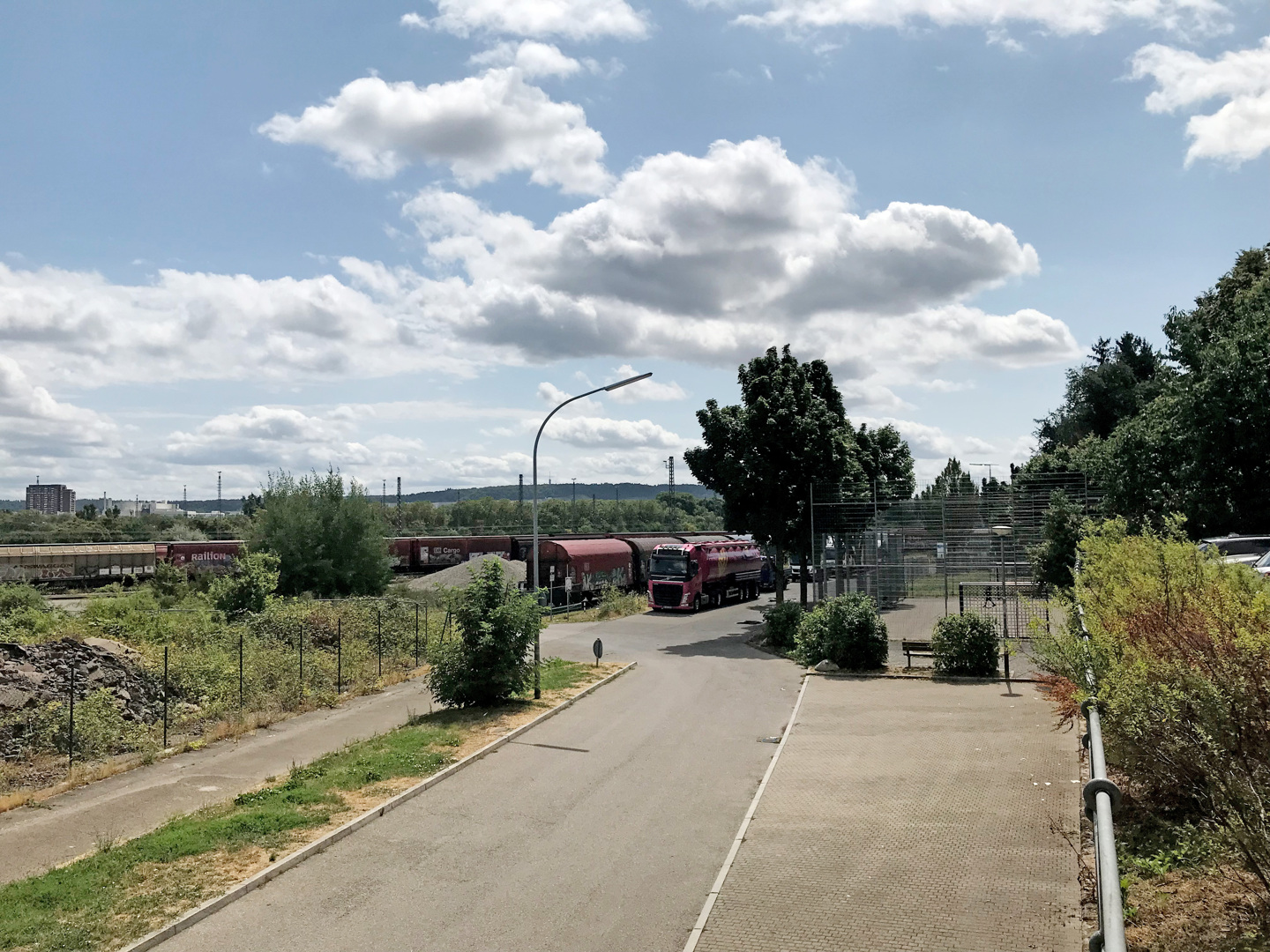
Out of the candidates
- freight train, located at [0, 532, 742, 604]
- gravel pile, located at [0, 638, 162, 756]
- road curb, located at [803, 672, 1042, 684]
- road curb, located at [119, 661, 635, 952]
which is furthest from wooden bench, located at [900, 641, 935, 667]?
freight train, located at [0, 532, 742, 604]

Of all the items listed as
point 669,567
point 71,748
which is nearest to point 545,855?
point 71,748

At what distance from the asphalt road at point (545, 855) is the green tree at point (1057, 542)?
21.0m

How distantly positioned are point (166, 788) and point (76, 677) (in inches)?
238

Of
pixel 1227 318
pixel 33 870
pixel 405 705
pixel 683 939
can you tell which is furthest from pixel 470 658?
pixel 1227 318

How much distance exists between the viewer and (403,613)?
31.4 m

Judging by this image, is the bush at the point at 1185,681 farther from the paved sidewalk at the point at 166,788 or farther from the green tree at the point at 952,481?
the green tree at the point at 952,481

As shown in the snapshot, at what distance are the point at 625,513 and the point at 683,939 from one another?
Result: 162 meters

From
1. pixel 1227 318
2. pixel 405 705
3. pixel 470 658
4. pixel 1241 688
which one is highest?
pixel 1227 318

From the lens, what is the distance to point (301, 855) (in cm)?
1036

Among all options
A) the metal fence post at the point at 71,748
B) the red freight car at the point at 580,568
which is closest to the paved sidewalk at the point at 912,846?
the metal fence post at the point at 71,748

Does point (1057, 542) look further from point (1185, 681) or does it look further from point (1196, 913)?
point (1185, 681)

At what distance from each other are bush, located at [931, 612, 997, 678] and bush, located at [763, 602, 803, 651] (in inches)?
326

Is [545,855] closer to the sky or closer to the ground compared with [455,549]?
closer to the ground

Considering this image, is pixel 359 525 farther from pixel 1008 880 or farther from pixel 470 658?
pixel 1008 880
